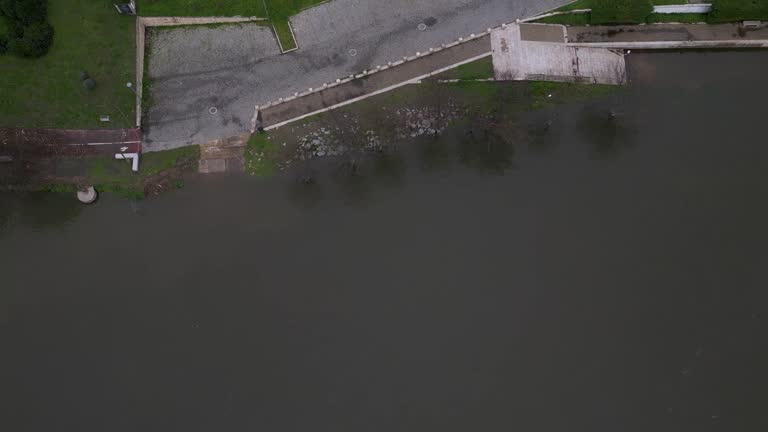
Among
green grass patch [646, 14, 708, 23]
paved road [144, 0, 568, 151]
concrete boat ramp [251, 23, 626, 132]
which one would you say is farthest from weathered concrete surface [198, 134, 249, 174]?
green grass patch [646, 14, 708, 23]

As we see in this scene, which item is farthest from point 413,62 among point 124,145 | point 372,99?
point 124,145

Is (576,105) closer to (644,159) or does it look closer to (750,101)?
(644,159)

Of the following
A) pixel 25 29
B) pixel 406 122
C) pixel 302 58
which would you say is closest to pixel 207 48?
pixel 302 58

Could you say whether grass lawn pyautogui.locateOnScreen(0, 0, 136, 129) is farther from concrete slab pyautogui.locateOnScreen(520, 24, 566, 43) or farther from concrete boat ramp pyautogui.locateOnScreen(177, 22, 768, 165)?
concrete slab pyautogui.locateOnScreen(520, 24, 566, 43)

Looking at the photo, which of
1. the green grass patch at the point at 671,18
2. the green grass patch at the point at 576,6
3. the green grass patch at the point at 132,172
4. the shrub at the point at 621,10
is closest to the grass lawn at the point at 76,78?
the green grass patch at the point at 132,172

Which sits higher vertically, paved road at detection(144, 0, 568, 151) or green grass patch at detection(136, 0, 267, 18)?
green grass patch at detection(136, 0, 267, 18)

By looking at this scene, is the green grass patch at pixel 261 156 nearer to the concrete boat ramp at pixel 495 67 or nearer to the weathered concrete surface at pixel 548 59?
the concrete boat ramp at pixel 495 67
